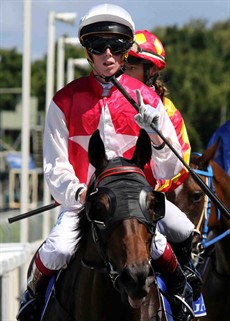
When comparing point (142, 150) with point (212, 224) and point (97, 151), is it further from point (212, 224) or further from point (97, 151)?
point (212, 224)

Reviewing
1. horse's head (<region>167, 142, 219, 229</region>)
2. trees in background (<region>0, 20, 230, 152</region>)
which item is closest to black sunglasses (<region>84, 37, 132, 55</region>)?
horse's head (<region>167, 142, 219, 229</region>)

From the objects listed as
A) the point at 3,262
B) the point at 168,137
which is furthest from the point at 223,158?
the point at 168,137

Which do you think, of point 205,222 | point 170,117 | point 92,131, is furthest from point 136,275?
point 205,222

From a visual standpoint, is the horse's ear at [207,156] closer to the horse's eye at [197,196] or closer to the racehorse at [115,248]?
the horse's eye at [197,196]

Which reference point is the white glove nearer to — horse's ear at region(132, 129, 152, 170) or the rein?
horse's ear at region(132, 129, 152, 170)

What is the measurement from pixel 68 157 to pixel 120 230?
1.16 meters

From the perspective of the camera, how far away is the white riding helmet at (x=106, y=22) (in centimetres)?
589

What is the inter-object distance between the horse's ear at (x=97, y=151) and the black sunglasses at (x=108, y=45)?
2.58 ft

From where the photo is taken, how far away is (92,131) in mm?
5961

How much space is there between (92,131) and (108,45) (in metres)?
0.55

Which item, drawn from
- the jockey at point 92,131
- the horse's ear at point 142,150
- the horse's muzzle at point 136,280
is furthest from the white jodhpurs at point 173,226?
the horse's muzzle at point 136,280

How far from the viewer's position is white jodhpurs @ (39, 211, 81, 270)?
5.78m

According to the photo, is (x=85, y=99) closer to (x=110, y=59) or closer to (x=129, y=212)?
(x=110, y=59)

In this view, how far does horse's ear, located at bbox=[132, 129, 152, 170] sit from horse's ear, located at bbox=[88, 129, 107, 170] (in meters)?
0.19
